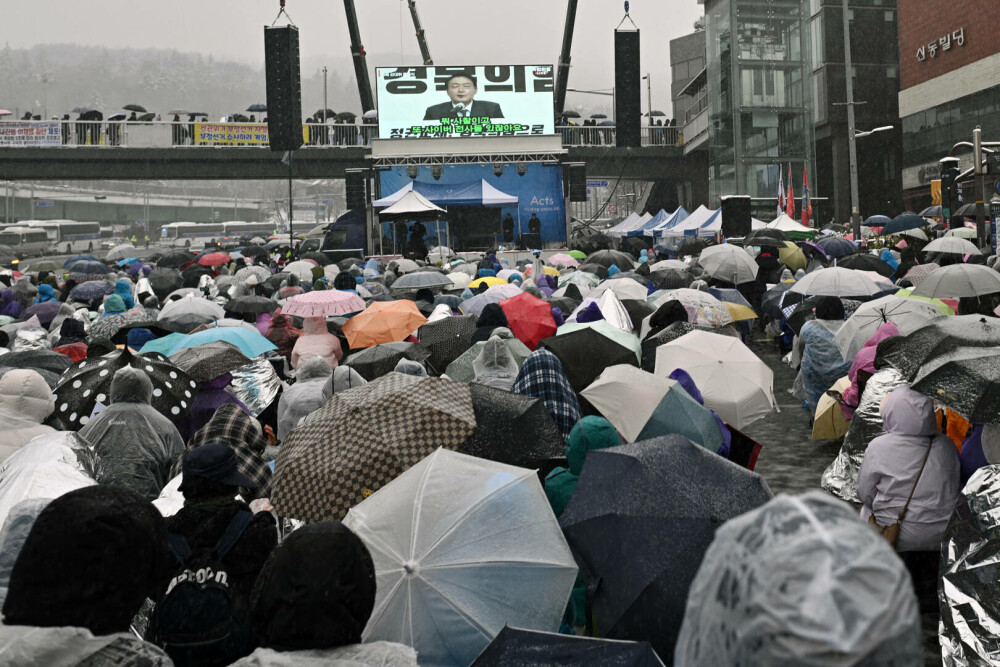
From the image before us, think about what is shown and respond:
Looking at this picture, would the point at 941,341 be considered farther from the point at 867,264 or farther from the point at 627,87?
the point at 627,87

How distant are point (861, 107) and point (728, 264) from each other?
156ft

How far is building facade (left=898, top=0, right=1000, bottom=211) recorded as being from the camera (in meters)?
42.4

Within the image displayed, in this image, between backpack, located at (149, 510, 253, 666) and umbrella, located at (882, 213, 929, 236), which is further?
umbrella, located at (882, 213, 929, 236)

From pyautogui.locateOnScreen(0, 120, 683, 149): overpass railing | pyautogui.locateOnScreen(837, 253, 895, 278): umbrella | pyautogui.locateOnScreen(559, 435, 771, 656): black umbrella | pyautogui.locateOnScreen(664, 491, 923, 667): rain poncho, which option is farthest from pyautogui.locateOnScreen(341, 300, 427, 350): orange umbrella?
pyautogui.locateOnScreen(0, 120, 683, 149): overpass railing

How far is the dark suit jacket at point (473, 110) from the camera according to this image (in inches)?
1587

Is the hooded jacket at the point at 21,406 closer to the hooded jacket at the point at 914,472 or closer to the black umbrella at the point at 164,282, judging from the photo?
the hooded jacket at the point at 914,472

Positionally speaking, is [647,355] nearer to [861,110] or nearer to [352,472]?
[352,472]

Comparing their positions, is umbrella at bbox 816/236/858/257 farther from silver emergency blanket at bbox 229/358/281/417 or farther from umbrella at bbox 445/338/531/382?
silver emergency blanket at bbox 229/358/281/417

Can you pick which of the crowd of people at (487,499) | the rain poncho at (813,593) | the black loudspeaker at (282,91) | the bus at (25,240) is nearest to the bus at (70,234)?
the bus at (25,240)

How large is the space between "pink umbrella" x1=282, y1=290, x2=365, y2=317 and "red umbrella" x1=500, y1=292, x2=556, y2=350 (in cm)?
162

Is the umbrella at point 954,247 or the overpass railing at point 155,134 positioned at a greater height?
the overpass railing at point 155,134

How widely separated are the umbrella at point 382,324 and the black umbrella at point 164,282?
7531 mm

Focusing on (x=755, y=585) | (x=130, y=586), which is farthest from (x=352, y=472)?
(x=755, y=585)

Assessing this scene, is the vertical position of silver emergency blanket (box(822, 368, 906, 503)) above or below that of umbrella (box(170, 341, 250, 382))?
below
